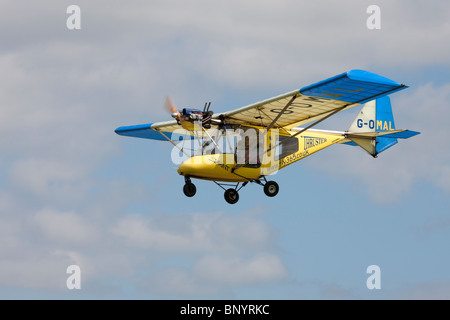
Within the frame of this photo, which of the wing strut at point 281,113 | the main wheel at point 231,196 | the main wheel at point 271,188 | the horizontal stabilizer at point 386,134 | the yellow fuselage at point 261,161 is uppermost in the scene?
the horizontal stabilizer at point 386,134

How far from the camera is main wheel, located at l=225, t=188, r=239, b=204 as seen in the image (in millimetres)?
30578

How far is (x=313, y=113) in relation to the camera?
100ft

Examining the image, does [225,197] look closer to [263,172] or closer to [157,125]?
[263,172]

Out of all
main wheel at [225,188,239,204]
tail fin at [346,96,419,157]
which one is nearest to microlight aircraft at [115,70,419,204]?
main wheel at [225,188,239,204]

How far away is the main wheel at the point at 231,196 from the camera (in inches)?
1204

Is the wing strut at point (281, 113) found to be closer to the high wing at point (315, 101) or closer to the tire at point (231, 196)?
the high wing at point (315, 101)

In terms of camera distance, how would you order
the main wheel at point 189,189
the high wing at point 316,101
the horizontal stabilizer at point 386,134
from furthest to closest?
the horizontal stabilizer at point 386,134 < the main wheel at point 189,189 < the high wing at point 316,101

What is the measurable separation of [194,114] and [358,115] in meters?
8.15

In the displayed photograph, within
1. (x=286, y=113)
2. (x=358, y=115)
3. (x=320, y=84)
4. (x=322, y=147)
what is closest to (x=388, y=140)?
(x=358, y=115)

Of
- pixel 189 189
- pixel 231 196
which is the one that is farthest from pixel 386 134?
pixel 189 189

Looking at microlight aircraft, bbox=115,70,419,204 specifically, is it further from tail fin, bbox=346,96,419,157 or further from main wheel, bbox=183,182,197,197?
tail fin, bbox=346,96,419,157

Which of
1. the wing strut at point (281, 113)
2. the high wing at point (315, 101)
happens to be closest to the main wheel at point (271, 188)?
the wing strut at point (281, 113)

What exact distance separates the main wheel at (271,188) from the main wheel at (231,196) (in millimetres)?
1021

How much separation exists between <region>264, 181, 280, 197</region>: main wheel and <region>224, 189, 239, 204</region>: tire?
3.30 ft
